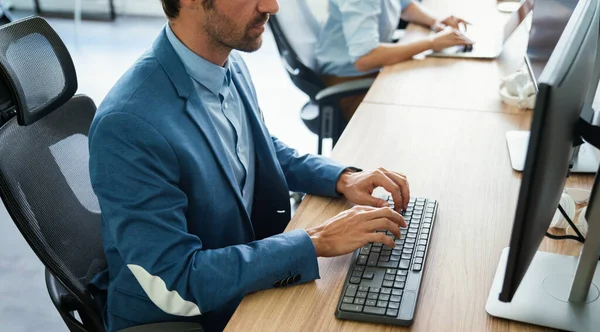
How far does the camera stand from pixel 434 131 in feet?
5.54

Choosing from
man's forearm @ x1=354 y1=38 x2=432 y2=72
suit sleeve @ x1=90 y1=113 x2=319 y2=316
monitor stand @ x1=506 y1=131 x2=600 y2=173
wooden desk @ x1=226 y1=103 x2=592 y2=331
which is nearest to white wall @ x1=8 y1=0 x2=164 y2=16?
man's forearm @ x1=354 y1=38 x2=432 y2=72

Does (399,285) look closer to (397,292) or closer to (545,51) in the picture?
(397,292)

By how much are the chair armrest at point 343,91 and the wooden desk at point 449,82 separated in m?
0.10

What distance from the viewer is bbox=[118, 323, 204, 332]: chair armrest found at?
3.72 feet

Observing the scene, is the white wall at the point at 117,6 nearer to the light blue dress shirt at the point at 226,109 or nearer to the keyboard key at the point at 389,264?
the light blue dress shirt at the point at 226,109

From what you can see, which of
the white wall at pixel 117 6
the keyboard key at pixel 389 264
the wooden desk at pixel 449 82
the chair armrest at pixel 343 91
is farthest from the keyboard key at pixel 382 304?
the white wall at pixel 117 6

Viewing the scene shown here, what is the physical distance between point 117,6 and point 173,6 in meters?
4.06

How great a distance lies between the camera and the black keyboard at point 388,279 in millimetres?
1028

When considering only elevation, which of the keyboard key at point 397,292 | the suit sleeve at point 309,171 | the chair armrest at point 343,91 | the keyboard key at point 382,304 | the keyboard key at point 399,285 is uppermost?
the keyboard key at point 382,304

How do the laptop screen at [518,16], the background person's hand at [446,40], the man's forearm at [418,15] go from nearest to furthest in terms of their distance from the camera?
the laptop screen at [518,16]
the background person's hand at [446,40]
the man's forearm at [418,15]

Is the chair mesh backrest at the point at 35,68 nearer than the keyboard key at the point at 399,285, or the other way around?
the keyboard key at the point at 399,285

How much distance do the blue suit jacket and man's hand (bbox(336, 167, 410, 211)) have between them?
9.5 inches

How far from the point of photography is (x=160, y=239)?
106 centimetres

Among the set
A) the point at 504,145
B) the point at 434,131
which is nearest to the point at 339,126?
the point at 434,131
